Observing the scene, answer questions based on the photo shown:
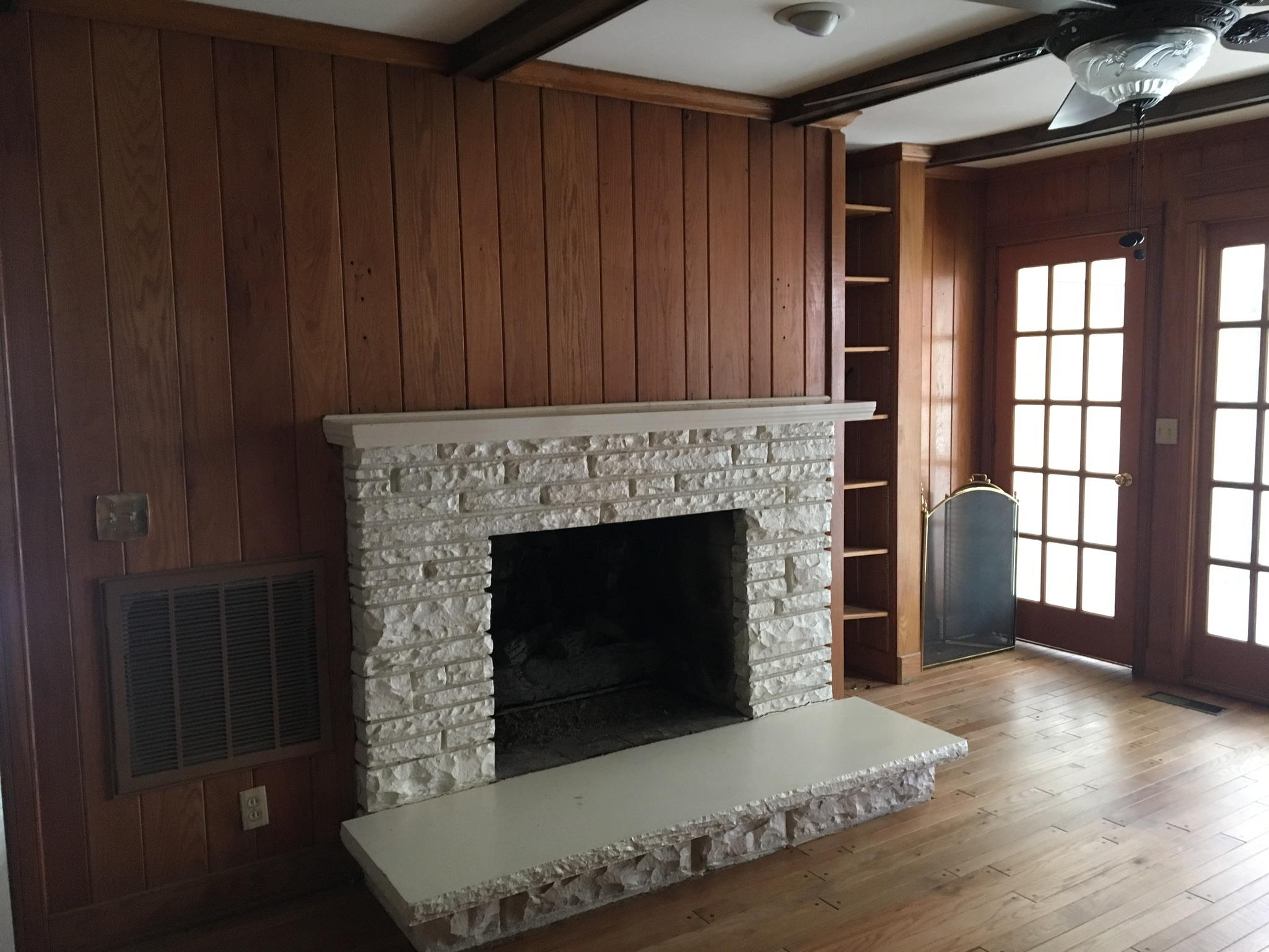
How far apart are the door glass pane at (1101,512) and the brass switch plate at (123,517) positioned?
405 centimetres

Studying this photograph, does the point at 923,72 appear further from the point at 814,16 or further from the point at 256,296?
the point at 256,296

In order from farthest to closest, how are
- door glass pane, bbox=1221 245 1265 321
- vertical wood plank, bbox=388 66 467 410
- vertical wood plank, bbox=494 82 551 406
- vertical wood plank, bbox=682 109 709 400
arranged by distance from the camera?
1. door glass pane, bbox=1221 245 1265 321
2. vertical wood plank, bbox=682 109 709 400
3. vertical wood plank, bbox=494 82 551 406
4. vertical wood plank, bbox=388 66 467 410

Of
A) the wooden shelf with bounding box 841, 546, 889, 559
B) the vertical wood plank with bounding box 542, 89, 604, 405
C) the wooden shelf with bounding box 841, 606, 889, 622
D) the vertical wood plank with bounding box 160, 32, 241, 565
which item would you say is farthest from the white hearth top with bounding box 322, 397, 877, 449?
the wooden shelf with bounding box 841, 606, 889, 622

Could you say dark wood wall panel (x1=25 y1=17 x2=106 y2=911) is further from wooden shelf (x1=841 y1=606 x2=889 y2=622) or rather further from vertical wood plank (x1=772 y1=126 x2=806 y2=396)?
wooden shelf (x1=841 y1=606 x2=889 y2=622)

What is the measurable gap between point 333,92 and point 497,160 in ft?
1.65

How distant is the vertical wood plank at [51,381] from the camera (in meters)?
2.34

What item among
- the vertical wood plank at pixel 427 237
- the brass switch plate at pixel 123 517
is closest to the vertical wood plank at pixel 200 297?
the brass switch plate at pixel 123 517

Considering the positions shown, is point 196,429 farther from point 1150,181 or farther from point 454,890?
point 1150,181

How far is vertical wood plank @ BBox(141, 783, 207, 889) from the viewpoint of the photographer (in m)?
2.59

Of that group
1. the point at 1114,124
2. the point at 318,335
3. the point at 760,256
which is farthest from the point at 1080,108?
the point at 318,335

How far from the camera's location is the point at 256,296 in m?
2.64

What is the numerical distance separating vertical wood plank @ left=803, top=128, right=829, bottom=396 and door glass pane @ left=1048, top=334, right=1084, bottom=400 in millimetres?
1659

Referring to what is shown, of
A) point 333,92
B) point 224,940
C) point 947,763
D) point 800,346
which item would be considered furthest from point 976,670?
point 333,92

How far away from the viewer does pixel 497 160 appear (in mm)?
2979
